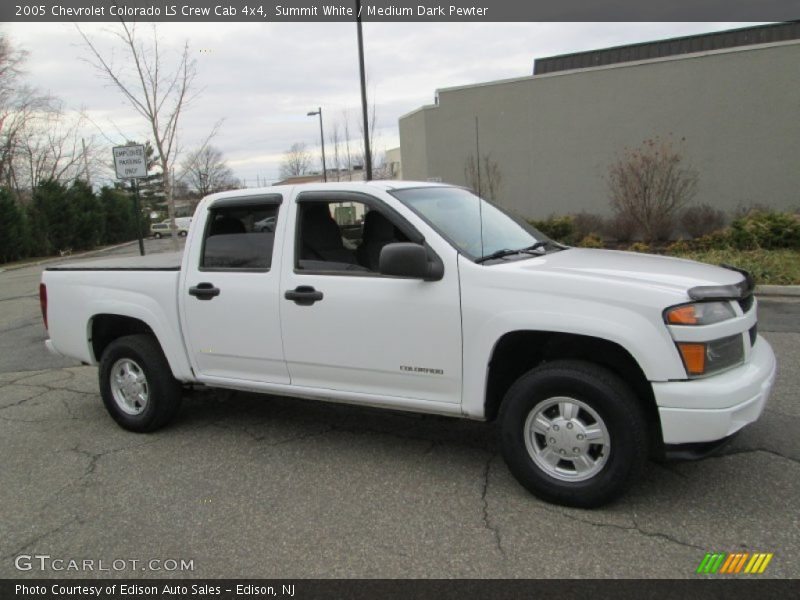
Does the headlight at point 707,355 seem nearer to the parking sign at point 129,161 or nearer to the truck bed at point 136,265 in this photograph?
the truck bed at point 136,265

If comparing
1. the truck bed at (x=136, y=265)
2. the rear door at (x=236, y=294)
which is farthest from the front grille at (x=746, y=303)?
the truck bed at (x=136, y=265)

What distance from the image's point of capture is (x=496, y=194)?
69.8 ft

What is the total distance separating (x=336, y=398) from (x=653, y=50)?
78.8 ft

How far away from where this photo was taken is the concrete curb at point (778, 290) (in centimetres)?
921

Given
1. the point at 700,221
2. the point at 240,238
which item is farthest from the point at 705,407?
the point at 700,221

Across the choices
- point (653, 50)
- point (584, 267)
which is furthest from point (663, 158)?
point (584, 267)

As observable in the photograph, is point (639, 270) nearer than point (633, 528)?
No

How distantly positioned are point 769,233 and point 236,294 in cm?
1148

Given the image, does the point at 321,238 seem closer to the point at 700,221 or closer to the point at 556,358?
the point at 556,358

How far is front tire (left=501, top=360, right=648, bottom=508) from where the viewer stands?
322cm

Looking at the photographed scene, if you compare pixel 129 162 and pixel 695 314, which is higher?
pixel 129 162

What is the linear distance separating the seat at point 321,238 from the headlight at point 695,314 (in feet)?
6.74

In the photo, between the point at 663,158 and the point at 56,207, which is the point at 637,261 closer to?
the point at 663,158

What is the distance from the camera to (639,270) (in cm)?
354
